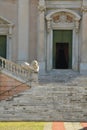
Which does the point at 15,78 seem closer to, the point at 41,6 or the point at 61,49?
the point at 41,6

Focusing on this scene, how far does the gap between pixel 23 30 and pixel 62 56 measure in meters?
3.60

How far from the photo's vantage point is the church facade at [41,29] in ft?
105

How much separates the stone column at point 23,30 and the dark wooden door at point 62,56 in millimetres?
2472

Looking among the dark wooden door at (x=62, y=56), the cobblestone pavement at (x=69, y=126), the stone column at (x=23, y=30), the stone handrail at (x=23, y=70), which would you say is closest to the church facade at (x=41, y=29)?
the stone column at (x=23, y=30)

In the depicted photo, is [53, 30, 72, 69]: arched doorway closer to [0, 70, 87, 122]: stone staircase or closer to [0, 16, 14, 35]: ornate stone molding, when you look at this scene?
[0, 16, 14, 35]: ornate stone molding

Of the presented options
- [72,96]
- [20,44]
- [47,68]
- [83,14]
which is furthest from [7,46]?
[72,96]

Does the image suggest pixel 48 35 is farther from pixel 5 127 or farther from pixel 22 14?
pixel 5 127

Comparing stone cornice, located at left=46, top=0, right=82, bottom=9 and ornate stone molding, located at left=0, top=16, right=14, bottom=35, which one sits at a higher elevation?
stone cornice, located at left=46, top=0, right=82, bottom=9

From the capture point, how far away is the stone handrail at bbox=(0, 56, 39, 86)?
2798cm

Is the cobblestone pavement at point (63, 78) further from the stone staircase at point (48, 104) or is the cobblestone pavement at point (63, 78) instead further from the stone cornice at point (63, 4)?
the stone cornice at point (63, 4)

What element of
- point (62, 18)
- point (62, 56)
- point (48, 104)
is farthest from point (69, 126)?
Result: point (62, 18)

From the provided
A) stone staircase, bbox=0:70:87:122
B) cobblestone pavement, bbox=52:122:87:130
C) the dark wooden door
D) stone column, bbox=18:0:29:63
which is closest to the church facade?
stone column, bbox=18:0:29:63

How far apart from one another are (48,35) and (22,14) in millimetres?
2426

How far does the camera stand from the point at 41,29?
105 feet
